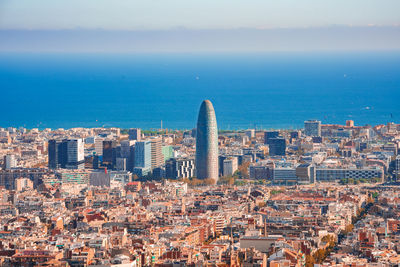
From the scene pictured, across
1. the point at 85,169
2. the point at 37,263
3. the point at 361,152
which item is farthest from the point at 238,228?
the point at 361,152

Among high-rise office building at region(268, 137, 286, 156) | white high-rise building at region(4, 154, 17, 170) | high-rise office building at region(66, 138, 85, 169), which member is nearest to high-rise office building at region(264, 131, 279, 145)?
high-rise office building at region(268, 137, 286, 156)

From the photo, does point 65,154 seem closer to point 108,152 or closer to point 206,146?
point 108,152

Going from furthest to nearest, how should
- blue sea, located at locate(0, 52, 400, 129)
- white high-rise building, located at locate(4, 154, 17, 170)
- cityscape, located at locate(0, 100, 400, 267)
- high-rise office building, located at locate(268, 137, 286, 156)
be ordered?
blue sea, located at locate(0, 52, 400, 129) → high-rise office building, located at locate(268, 137, 286, 156) → white high-rise building, located at locate(4, 154, 17, 170) → cityscape, located at locate(0, 100, 400, 267)

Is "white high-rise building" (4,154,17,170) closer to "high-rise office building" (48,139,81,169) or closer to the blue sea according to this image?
"high-rise office building" (48,139,81,169)

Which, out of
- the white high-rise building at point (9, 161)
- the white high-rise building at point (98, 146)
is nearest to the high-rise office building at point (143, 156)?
the white high-rise building at point (98, 146)

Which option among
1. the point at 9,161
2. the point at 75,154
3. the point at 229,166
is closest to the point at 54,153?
the point at 75,154

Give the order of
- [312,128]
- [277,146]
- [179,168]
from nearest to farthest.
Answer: [179,168] → [277,146] → [312,128]

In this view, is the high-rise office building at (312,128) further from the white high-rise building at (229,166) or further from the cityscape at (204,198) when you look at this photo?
the white high-rise building at (229,166)

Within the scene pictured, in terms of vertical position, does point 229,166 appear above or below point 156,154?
below
